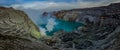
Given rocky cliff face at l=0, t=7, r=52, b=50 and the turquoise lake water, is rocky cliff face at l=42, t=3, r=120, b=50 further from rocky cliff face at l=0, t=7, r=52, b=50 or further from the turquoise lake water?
rocky cliff face at l=0, t=7, r=52, b=50

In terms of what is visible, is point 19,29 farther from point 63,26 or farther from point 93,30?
point 93,30

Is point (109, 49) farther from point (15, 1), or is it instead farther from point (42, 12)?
point (15, 1)

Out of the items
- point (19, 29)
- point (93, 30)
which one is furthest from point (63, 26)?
point (19, 29)

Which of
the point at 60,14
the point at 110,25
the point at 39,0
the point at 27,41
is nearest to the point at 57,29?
the point at 60,14

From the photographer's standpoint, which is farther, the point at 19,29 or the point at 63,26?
the point at 63,26

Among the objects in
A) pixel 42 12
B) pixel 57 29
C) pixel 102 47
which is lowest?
pixel 102 47

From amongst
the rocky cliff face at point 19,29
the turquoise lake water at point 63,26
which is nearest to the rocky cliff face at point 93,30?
the turquoise lake water at point 63,26
